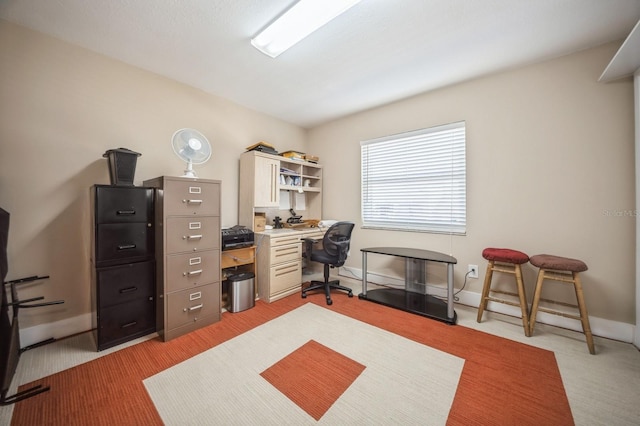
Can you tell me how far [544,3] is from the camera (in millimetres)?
1559

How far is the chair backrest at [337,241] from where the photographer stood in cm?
274

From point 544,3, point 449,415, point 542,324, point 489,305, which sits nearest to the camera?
point 449,415

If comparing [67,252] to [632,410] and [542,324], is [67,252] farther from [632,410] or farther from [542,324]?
[542,324]

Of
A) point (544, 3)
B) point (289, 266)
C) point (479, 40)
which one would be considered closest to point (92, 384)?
point (289, 266)

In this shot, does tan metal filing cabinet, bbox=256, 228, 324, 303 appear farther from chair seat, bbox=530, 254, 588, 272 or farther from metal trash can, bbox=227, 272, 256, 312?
chair seat, bbox=530, 254, 588, 272

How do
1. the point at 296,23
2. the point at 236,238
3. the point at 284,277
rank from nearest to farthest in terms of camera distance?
1. the point at 296,23
2. the point at 236,238
3. the point at 284,277

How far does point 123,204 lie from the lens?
6.04 feet

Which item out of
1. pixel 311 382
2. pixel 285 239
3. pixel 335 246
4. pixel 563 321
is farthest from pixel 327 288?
pixel 563 321

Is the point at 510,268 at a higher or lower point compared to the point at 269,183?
lower

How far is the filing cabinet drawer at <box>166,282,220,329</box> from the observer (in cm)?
196

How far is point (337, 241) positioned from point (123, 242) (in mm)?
2104

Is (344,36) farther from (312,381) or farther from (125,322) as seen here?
(125,322)

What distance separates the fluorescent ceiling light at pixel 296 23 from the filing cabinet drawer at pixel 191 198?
137cm

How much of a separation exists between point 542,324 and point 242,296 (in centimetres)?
308
